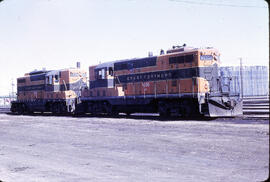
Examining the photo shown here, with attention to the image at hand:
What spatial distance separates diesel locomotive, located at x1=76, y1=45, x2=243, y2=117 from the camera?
672 inches

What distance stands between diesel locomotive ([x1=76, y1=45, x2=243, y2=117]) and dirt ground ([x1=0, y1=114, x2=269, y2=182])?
3447 mm

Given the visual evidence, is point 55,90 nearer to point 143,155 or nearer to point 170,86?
point 170,86

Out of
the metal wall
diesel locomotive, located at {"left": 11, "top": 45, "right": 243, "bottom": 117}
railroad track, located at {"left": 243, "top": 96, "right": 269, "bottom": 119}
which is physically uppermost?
the metal wall

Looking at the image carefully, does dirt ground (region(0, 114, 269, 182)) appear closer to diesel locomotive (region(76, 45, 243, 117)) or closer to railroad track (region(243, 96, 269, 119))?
diesel locomotive (region(76, 45, 243, 117))

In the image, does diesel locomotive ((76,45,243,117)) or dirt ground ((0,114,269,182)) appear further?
diesel locomotive ((76,45,243,117))

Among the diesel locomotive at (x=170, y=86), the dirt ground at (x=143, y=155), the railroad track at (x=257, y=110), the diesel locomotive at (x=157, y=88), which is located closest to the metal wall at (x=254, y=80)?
the railroad track at (x=257, y=110)

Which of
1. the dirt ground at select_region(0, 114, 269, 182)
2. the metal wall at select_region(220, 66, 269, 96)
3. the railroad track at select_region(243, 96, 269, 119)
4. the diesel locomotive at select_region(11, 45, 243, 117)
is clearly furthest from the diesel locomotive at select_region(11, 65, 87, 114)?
the metal wall at select_region(220, 66, 269, 96)

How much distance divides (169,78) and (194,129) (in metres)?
6.20

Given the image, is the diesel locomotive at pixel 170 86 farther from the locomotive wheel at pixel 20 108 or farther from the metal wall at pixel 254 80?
the metal wall at pixel 254 80

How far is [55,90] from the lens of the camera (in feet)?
89.8

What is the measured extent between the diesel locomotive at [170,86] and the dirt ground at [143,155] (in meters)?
3.45

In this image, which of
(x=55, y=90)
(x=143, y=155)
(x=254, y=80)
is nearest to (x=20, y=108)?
(x=55, y=90)

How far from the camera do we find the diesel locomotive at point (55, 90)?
85.9ft

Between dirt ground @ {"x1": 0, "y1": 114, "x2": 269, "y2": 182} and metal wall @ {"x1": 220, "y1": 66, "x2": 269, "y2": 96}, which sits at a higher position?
metal wall @ {"x1": 220, "y1": 66, "x2": 269, "y2": 96}
